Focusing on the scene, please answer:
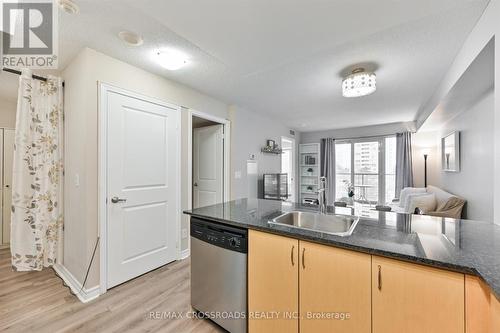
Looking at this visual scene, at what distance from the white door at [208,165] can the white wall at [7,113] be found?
273 cm

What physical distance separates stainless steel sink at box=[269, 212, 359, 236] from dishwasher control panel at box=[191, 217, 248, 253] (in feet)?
0.90

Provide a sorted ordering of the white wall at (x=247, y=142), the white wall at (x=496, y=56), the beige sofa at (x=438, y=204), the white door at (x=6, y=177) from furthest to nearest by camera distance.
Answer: the white wall at (x=247, y=142) < the white door at (x=6, y=177) < the beige sofa at (x=438, y=204) < the white wall at (x=496, y=56)

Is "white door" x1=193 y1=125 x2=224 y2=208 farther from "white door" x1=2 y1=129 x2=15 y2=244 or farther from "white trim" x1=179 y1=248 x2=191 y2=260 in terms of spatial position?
"white door" x1=2 y1=129 x2=15 y2=244

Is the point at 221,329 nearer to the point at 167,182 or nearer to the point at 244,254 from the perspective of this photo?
the point at 244,254

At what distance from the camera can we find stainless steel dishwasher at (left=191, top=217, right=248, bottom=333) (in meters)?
1.49

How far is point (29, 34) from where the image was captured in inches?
69.8

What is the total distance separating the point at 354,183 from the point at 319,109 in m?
2.81

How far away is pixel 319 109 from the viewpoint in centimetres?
405

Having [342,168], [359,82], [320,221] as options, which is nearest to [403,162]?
[342,168]

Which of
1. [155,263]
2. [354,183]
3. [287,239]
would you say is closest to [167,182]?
[155,263]

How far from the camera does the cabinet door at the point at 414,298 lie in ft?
2.82

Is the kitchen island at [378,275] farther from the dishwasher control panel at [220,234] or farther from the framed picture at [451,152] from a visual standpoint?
the framed picture at [451,152]

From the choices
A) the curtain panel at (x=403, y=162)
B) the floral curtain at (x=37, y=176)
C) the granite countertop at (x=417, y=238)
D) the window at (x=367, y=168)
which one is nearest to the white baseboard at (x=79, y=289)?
the floral curtain at (x=37, y=176)

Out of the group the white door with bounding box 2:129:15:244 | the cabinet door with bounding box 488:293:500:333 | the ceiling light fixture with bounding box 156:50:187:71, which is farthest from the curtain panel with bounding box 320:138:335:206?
Answer: the white door with bounding box 2:129:15:244
